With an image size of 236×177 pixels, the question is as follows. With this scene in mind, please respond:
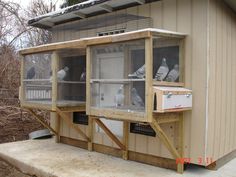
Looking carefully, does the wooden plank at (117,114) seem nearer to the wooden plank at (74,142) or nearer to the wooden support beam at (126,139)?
the wooden support beam at (126,139)

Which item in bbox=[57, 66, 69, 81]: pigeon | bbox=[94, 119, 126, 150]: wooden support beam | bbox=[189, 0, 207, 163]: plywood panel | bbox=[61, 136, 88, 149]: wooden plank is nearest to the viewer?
bbox=[189, 0, 207, 163]: plywood panel

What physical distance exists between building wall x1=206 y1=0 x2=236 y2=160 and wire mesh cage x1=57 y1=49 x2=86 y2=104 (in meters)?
2.39

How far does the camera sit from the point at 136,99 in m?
4.47

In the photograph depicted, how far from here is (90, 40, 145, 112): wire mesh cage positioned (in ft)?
14.5

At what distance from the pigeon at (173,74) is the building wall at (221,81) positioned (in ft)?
1.54

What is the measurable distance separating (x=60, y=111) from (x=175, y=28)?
2523 mm

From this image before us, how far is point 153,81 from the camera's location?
4305 millimetres

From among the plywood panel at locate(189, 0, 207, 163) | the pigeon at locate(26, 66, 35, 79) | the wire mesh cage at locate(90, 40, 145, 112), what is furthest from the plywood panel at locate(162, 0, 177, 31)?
the pigeon at locate(26, 66, 35, 79)

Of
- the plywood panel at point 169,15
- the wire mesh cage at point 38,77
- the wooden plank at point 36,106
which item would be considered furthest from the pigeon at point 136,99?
the wire mesh cage at point 38,77

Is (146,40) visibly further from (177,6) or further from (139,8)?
(139,8)

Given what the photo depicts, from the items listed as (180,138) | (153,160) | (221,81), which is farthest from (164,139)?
(221,81)

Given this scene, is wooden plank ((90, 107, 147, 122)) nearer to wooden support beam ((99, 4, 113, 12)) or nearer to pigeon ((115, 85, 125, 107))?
pigeon ((115, 85, 125, 107))

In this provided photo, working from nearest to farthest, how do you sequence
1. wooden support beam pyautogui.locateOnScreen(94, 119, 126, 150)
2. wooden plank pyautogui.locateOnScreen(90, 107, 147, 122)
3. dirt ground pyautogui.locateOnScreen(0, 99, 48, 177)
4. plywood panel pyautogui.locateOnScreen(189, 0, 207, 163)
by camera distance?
wooden plank pyautogui.locateOnScreen(90, 107, 147, 122), plywood panel pyautogui.locateOnScreen(189, 0, 207, 163), wooden support beam pyautogui.locateOnScreen(94, 119, 126, 150), dirt ground pyautogui.locateOnScreen(0, 99, 48, 177)

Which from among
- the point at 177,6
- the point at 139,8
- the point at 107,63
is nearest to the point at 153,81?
the point at 107,63
